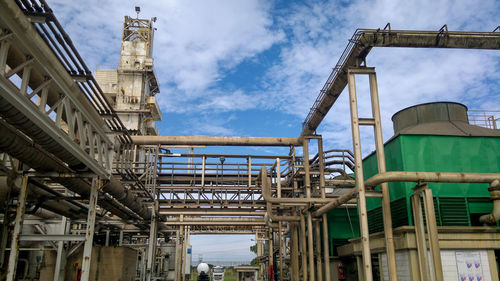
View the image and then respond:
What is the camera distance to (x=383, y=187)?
1348 cm

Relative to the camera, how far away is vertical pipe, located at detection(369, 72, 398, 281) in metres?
12.7

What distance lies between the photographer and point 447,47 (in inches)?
588

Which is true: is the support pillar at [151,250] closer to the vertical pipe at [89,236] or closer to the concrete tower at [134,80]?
the vertical pipe at [89,236]

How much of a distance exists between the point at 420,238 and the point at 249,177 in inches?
505

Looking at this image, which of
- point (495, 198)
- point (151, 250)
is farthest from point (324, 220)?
point (151, 250)

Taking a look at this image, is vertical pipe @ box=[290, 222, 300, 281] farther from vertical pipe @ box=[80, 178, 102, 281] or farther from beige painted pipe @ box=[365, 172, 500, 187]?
vertical pipe @ box=[80, 178, 102, 281]

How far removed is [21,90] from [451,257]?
523 inches

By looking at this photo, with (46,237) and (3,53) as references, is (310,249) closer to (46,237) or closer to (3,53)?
(46,237)

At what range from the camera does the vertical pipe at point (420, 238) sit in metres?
12.1

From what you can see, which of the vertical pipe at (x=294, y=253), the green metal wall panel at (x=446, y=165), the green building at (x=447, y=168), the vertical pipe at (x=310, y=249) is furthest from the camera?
the vertical pipe at (x=294, y=253)

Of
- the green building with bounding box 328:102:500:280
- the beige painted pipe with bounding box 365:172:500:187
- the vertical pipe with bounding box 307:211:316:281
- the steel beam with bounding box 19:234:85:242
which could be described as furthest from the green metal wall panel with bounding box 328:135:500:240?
the steel beam with bounding box 19:234:85:242

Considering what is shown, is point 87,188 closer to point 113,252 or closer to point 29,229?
point 113,252

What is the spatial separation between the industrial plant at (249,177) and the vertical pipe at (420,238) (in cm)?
6

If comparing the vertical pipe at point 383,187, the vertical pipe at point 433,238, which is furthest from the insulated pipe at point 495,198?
the vertical pipe at point 383,187
